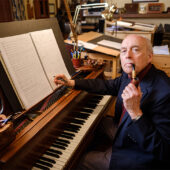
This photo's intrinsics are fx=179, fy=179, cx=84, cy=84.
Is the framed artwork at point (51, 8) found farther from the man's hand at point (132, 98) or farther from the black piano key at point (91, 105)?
the man's hand at point (132, 98)

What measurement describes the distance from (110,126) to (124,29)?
9.18 feet

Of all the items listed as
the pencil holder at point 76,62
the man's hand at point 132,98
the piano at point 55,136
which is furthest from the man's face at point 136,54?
the pencil holder at point 76,62

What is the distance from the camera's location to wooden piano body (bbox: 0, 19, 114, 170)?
2.81 feet

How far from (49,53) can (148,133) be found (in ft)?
3.04

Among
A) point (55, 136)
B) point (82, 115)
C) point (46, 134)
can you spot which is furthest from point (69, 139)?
point (82, 115)

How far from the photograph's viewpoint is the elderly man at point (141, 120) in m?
0.99

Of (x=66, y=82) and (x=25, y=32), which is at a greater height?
(x=25, y=32)

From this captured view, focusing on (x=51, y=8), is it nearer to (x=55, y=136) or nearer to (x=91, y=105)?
(x=91, y=105)

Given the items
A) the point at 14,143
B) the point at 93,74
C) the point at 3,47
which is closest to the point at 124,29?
the point at 93,74

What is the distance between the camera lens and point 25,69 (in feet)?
3.77

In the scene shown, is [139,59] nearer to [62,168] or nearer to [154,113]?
[154,113]

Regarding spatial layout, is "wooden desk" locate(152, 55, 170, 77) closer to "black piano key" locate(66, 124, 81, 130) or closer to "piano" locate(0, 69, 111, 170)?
"piano" locate(0, 69, 111, 170)

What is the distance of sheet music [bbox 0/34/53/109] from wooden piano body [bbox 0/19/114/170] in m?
0.08

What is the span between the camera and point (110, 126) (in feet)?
5.81
